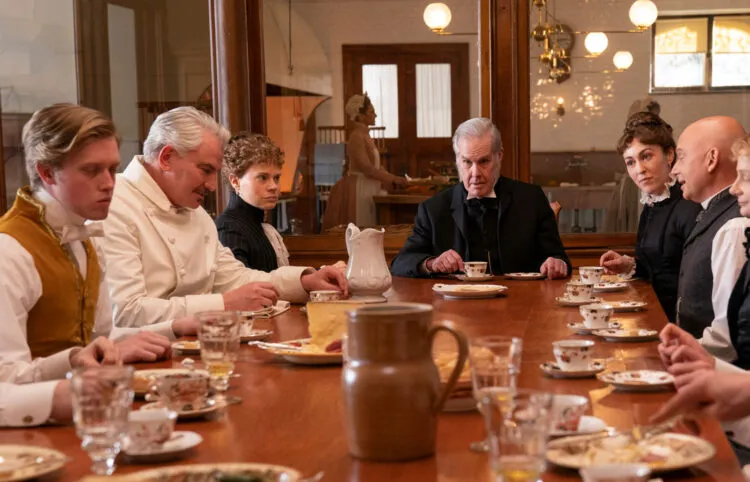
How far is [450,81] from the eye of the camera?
632cm

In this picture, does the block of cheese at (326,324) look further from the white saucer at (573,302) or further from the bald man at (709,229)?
the bald man at (709,229)

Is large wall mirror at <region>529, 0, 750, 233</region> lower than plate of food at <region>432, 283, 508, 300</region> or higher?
higher

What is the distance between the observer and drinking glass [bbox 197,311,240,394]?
195cm

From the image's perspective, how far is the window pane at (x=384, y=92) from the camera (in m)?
6.43

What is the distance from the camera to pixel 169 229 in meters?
3.48

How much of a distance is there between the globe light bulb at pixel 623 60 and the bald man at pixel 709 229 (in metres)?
2.37

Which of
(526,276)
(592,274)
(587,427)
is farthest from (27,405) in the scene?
(526,276)

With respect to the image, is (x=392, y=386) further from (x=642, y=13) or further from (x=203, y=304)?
(x=642, y=13)

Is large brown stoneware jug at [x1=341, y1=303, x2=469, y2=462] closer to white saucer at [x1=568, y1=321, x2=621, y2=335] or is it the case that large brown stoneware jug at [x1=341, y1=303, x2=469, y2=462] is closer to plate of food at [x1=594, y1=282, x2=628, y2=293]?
white saucer at [x1=568, y1=321, x2=621, y2=335]

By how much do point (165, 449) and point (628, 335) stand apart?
1.37 meters

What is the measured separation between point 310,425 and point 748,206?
165 centimetres

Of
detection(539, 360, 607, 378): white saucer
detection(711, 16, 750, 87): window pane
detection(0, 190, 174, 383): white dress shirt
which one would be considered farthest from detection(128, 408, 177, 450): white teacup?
detection(711, 16, 750, 87): window pane

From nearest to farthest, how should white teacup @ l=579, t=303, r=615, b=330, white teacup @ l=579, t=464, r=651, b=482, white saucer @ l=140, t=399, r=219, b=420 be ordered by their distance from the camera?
white teacup @ l=579, t=464, r=651, b=482, white saucer @ l=140, t=399, r=219, b=420, white teacup @ l=579, t=303, r=615, b=330

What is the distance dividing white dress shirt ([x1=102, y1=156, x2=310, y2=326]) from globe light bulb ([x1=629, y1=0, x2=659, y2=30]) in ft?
11.0
